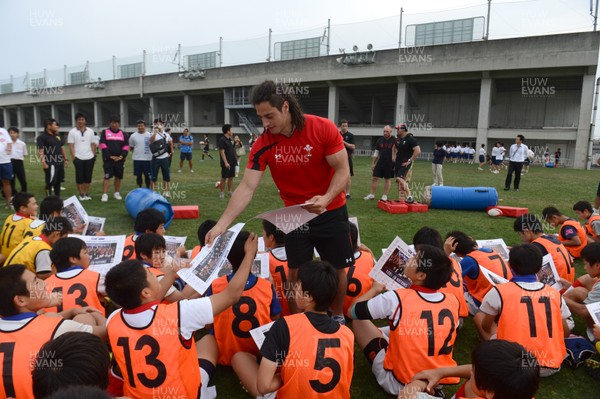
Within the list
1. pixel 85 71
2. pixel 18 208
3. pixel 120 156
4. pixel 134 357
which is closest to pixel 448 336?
pixel 134 357

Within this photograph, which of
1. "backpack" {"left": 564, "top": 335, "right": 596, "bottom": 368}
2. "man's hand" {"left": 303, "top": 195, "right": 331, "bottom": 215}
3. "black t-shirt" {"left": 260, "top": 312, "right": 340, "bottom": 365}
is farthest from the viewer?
"backpack" {"left": 564, "top": 335, "right": 596, "bottom": 368}

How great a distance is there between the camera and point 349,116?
39.7 meters

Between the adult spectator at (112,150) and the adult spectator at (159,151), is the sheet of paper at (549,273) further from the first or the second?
the adult spectator at (112,150)

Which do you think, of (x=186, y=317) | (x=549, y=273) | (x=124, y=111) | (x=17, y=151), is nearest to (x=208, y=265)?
(x=186, y=317)

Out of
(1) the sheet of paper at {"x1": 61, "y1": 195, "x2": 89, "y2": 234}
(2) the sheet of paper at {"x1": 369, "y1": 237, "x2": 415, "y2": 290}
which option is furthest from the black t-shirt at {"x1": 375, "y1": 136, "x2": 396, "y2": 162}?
(1) the sheet of paper at {"x1": 61, "y1": 195, "x2": 89, "y2": 234}

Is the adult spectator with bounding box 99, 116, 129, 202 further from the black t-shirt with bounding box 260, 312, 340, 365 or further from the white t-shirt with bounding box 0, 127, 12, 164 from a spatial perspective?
the black t-shirt with bounding box 260, 312, 340, 365

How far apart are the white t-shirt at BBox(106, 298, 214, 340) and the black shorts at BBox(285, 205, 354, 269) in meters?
1.14

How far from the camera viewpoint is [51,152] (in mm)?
9672

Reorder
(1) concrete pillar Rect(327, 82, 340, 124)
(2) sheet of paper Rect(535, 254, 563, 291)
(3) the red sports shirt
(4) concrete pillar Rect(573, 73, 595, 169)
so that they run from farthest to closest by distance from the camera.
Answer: (1) concrete pillar Rect(327, 82, 340, 124), (4) concrete pillar Rect(573, 73, 595, 169), (2) sheet of paper Rect(535, 254, 563, 291), (3) the red sports shirt

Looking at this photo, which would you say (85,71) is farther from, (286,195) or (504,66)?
(286,195)

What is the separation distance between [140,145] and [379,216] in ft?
21.8

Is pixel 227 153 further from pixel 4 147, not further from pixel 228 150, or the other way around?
pixel 4 147

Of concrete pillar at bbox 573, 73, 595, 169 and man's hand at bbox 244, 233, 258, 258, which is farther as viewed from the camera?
concrete pillar at bbox 573, 73, 595, 169

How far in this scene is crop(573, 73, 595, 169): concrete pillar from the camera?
2603cm
